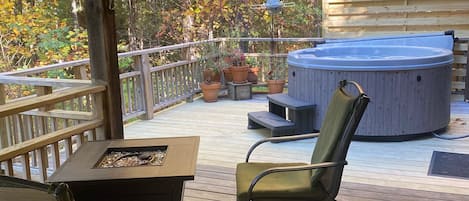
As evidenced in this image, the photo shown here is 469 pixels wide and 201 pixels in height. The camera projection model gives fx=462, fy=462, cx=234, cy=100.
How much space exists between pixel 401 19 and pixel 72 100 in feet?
17.4

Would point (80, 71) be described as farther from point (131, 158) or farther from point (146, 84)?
point (131, 158)

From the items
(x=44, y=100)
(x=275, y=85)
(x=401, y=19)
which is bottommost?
(x=275, y=85)

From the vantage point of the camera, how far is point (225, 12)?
1070 cm

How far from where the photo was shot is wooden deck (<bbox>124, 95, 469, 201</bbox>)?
3334 millimetres

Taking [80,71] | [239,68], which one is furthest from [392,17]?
[80,71]

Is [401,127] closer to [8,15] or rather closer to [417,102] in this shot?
[417,102]

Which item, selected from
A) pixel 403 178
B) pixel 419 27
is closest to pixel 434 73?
pixel 403 178

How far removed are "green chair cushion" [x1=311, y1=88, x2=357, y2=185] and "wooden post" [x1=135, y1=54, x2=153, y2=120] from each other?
3634mm

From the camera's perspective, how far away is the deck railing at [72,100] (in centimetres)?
291

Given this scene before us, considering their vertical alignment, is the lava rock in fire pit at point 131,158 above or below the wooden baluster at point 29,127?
above

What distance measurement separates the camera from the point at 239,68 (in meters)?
7.21

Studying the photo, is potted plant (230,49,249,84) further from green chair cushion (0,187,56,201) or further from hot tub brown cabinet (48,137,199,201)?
green chair cushion (0,187,56,201)

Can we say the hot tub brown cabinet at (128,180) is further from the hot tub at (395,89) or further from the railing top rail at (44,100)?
the hot tub at (395,89)

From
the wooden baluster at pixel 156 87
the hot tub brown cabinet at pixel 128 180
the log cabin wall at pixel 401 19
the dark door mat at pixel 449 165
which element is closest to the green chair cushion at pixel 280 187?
the hot tub brown cabinet at pixel 128 180
